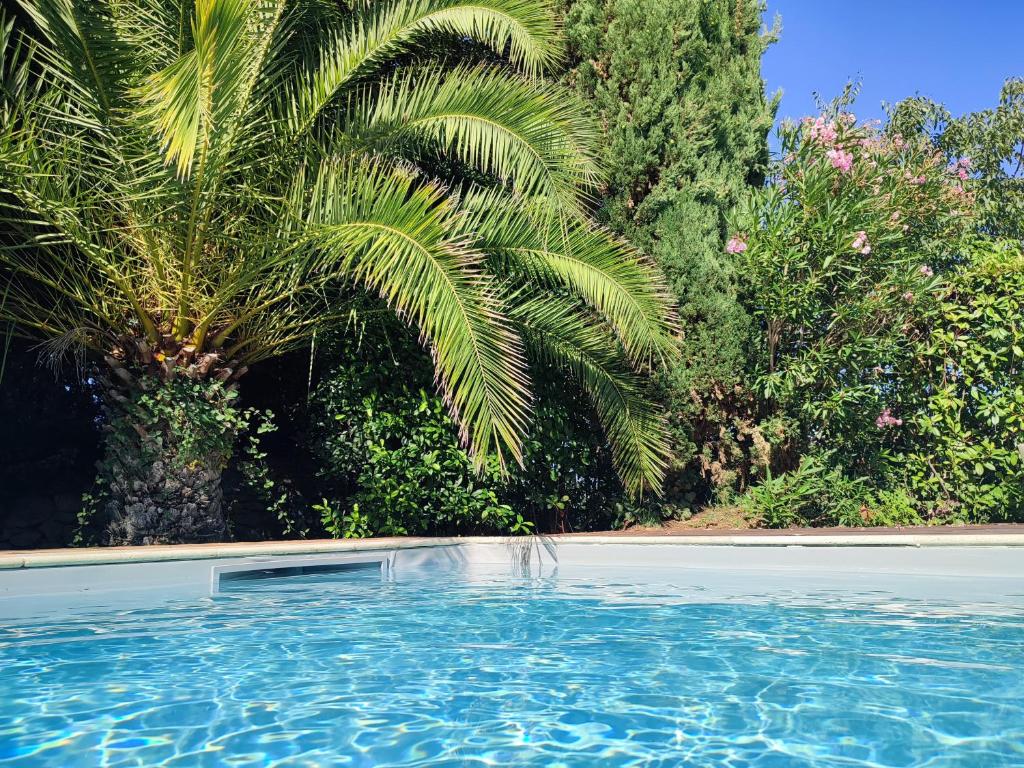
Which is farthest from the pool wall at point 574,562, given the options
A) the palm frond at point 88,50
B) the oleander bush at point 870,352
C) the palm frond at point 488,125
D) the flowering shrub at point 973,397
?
the palm frond at point 88,50

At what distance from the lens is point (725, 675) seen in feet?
12.6

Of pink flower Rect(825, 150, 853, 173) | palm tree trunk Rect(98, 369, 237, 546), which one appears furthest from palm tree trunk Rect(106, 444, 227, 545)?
pink flower Rect(825, 150, 853, 173)

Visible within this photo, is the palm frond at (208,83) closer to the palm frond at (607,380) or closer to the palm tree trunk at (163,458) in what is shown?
the palm tree trunk at (163,458)

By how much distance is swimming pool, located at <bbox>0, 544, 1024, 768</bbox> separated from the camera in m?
2.86

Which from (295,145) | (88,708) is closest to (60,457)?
(295,145)

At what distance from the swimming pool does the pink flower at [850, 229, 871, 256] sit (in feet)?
11.1

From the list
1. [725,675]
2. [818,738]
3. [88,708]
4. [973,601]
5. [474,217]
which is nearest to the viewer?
[818,738]

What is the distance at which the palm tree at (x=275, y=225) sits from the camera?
248 inches

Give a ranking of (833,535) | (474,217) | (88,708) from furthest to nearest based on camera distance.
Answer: (474,217) → (833,535) → (88,708)

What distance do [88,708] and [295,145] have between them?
4.96 m

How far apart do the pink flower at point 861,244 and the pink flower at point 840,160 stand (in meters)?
0.73

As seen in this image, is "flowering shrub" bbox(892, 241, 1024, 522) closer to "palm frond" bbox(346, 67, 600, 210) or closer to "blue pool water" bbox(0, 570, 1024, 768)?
"blue pool water" bbox(0, 570, 1024, 768)

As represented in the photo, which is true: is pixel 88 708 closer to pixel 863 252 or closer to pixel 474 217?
pixel 474 217

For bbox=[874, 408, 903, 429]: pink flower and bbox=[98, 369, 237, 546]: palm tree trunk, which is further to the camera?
bbox=[874, 408, 903, 429]: pink flower
